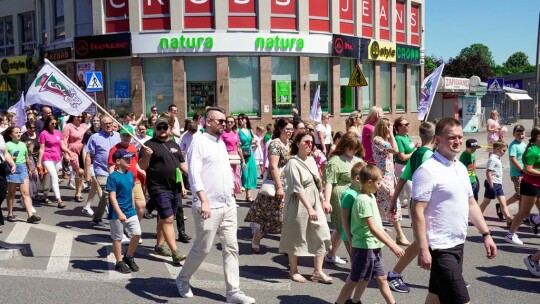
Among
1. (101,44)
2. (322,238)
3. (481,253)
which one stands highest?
(101,44)

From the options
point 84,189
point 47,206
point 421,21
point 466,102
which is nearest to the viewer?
point 47,206

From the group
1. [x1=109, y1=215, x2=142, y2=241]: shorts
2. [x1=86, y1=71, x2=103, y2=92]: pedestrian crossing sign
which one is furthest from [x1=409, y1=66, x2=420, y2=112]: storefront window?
[x1=109, y1=215, x2=142, y2=241]: shorts

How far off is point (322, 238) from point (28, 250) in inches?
166

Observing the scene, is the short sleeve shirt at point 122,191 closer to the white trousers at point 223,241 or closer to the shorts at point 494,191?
the white trousers at point 223,241

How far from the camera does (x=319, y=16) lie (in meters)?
26.1

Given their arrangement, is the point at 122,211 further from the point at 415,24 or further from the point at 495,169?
the point at 415,24

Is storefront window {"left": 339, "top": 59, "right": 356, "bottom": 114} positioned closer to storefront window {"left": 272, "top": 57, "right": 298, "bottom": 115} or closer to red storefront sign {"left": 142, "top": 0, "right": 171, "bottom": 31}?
storefront window {"left": 272, "top": 57, "right": 298, "bottom": 115}

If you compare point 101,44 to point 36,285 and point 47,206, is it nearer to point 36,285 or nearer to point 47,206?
point 47,206

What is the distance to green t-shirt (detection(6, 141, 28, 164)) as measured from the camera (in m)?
10.5

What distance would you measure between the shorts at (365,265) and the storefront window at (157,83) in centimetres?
1979

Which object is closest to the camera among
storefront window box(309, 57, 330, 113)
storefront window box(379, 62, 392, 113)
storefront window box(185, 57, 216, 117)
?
storefront window box(185, 57, 216, 117)

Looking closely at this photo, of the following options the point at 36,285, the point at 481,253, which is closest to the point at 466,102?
→ the point at 481,253

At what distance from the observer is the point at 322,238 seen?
22.8ft

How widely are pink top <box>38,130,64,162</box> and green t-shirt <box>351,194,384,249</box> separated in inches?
307
